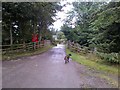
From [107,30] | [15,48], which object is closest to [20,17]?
[15,48]

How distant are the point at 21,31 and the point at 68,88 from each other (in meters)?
15.8

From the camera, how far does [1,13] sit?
14477 millimetres

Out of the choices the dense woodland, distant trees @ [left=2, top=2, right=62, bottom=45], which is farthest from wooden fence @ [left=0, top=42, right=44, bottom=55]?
the dense woodland

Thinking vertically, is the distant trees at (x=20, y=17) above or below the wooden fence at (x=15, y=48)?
above

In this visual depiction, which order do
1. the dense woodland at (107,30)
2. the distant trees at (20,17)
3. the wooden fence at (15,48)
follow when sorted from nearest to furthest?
1. the dense woodland at (107,30)
2. the distant trees at (20,17)
3. the wooden fence at (15,48)

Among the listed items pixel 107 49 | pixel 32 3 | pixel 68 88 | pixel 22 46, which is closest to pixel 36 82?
pixel 68 88

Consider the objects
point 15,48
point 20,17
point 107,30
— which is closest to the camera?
point 107,30

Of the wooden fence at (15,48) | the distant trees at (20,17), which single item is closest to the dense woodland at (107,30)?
the distant trees at (20,17)

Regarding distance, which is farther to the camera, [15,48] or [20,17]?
[20,17]

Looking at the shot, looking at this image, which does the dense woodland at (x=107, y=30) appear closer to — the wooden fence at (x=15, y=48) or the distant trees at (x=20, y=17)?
the distant trees at (x=20, y=17)

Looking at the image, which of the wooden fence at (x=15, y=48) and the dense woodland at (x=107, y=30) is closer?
the dense woodland at (x=107, y=30)

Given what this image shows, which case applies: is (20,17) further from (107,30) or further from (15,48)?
(107,30)

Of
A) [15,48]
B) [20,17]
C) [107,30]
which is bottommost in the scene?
[15,48]

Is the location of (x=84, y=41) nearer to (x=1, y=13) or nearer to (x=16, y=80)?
(x=1, y=13)
